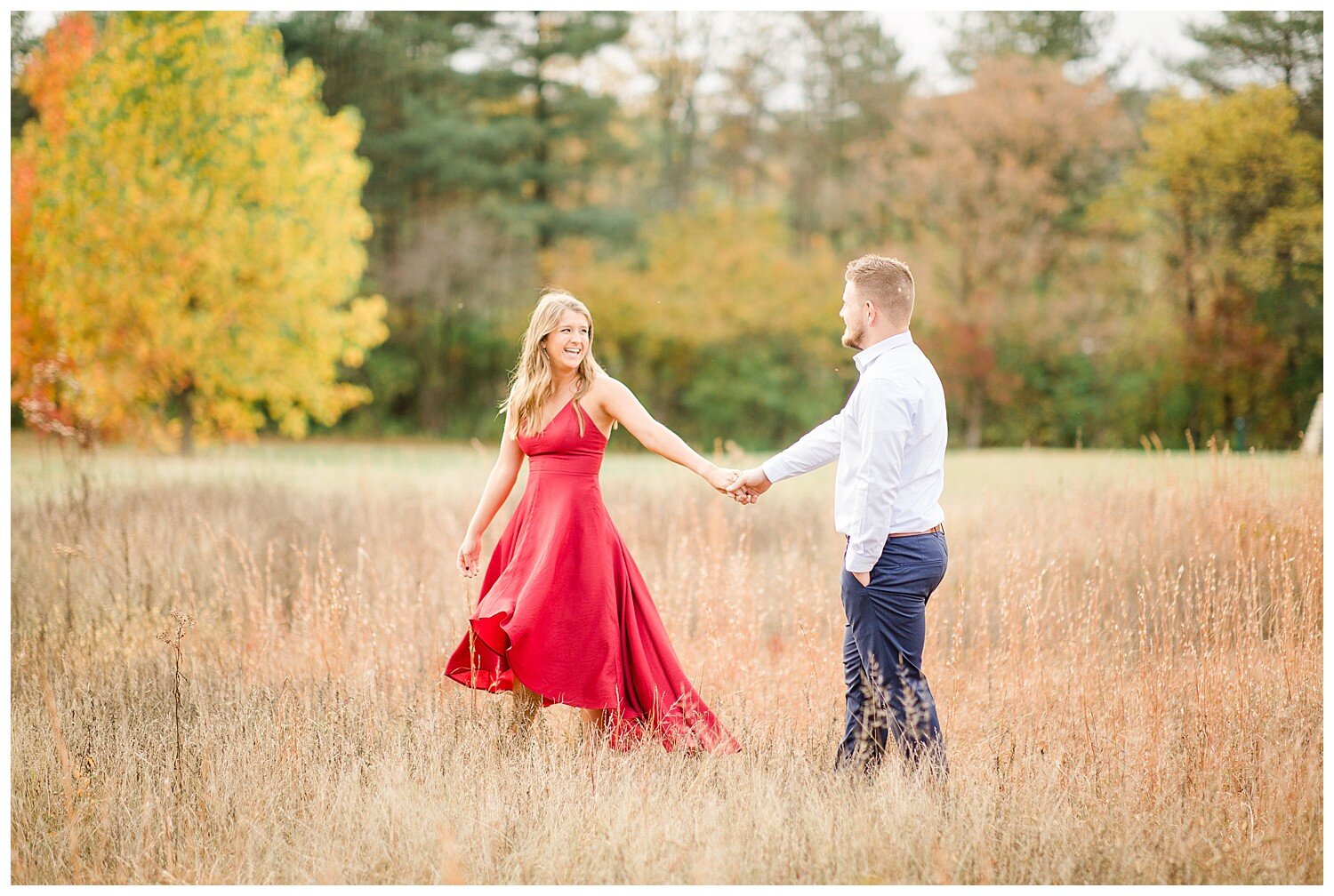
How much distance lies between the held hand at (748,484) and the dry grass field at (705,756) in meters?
0.62

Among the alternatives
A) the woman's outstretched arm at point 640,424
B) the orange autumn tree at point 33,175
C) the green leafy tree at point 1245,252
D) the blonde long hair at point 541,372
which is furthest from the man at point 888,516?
the green leafy tree at point 1245,252

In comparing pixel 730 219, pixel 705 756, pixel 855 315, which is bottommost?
pixel 705 756

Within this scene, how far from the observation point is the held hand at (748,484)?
14.2ft

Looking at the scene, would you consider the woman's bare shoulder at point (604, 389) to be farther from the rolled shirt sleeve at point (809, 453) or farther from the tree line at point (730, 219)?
the tree line at point (730, 219)

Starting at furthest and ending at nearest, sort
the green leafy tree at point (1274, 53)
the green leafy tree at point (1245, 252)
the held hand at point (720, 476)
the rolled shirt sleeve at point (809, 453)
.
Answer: the green leafy tree at point (1245, 252), the green leafy tree at point (1274, 53), the held hand at point (720, 476), the rolled shirt sleeve at point (809, 453)

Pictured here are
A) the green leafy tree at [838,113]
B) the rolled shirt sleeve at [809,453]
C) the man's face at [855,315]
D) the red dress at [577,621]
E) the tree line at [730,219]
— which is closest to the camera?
the man's face at [855,315]

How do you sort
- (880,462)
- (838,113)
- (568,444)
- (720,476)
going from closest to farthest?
1. (880,462)
2. (568,444)
3. (720,476)
4. (838,113)

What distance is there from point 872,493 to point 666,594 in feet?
9.88

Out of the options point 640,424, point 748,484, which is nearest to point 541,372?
point 640,424

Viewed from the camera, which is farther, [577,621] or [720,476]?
[720,476]

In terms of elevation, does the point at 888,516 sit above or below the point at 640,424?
below

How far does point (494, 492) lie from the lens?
4359 mm

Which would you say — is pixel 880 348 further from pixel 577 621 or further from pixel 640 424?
pixel 577 621

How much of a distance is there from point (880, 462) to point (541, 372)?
1448mm
